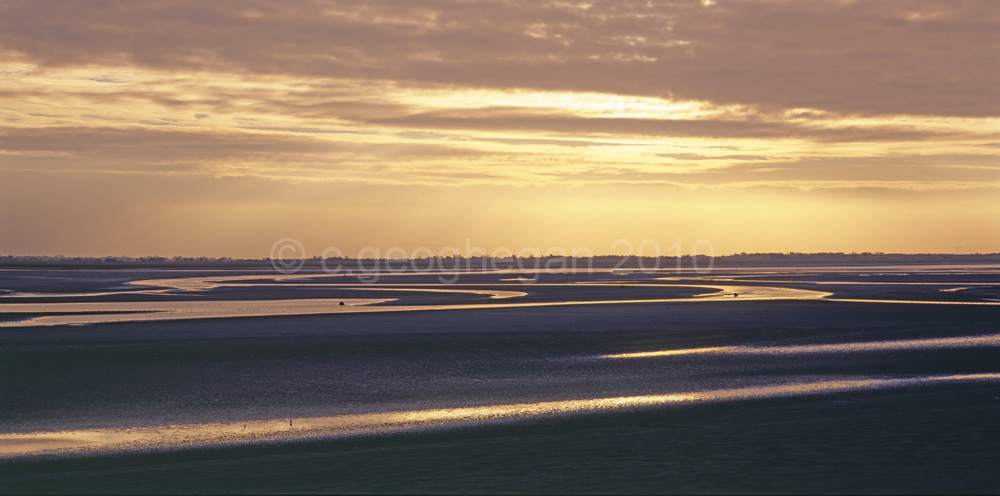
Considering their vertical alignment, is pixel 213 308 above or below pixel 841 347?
above

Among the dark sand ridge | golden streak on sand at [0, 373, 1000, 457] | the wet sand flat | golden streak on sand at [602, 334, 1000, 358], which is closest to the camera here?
the wet sand flat

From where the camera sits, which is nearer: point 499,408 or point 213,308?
point 499,408

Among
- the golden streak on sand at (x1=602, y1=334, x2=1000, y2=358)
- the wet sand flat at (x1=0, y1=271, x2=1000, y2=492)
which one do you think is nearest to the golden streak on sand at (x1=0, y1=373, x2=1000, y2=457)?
the wet sand flat at (x1=0, y1=271, x2=1000, y2=492)

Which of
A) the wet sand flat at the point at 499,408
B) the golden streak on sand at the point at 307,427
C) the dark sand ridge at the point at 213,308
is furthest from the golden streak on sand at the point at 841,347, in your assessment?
the dark sand ridge at the point at 213,308

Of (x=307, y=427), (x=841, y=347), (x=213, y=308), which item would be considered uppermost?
(x=213, y=308)

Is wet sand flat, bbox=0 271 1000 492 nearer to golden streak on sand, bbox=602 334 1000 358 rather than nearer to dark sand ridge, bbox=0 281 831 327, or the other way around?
golden streak on sand, bbox=602 334 1000 358

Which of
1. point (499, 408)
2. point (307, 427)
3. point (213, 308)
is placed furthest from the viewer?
point (213, 308)

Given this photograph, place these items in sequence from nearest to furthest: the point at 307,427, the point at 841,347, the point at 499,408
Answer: the point at 307,427 → the point at 499,408 → the point at 841,347

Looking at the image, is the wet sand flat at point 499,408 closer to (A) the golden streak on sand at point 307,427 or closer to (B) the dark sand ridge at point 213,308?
(A) the golden streak on sand at point 307,427

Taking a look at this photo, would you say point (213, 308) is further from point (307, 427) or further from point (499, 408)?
point (307, 427)

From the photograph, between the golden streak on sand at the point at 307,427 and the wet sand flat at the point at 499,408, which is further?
the golden streak on sand at the point at 307,427

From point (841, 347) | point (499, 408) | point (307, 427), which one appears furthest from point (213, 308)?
point (307, 427)

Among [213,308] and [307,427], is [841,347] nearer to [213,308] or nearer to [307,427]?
[307,427]

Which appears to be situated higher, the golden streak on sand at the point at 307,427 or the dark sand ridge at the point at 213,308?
the dark sand ridge at the point at 213,308
